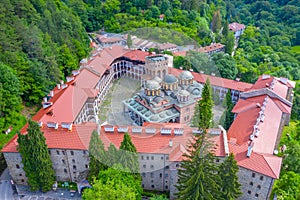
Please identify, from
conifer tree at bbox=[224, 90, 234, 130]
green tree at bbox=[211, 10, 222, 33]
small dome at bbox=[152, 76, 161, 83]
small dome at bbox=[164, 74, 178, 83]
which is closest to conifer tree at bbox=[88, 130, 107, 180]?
small dome at bbox=[152, 76, 161, 83]

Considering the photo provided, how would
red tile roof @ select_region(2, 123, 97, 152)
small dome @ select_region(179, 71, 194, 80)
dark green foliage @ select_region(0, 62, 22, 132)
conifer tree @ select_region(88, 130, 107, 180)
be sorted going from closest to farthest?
conifer tree @ select_region(88, 130, 107, 180), red tile roof @ select_region(2, 123, 97, 152), dark green foliage @ select_region(0, 62, 22, 132), small dome @ select_region(179, 71, 194, 80)

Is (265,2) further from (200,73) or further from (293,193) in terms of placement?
(293,193)

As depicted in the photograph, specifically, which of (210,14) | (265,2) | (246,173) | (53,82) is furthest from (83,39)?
(265,2)

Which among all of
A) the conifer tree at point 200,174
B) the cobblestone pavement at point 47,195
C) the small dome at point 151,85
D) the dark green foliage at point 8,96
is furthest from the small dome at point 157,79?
the dark green foliage at point 8,96

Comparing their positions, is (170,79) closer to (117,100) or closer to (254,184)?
(117,100)

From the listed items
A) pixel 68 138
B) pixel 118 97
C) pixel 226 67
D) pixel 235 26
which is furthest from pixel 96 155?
pixel 235 26

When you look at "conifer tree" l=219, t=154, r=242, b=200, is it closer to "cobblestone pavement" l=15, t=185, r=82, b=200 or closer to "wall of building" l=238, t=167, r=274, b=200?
"wall of building" l=238, t=167, r=274, b=200
